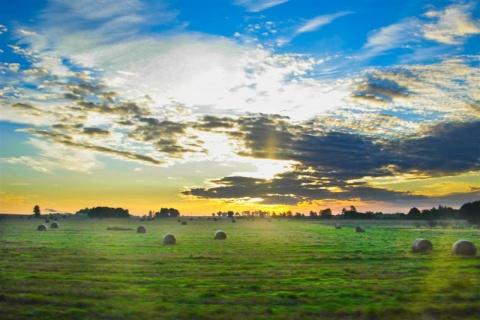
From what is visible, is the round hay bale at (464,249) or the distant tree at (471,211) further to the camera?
the distant tree at (471,211)

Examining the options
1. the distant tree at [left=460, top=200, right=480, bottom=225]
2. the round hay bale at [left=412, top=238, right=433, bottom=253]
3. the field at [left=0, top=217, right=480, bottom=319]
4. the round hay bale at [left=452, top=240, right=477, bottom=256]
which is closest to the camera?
the field at [left=0, top=217, right=480, bottom=319]

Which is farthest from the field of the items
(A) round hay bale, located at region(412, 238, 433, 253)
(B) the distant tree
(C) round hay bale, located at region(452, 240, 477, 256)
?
(B) the distant tree

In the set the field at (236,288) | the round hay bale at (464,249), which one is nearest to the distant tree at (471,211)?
the round hay bale at (464,249)

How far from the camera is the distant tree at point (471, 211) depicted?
13862cm

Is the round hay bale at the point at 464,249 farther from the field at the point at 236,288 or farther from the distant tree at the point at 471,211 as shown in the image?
the distant tree at the point at 471,211

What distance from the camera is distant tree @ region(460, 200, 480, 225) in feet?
455

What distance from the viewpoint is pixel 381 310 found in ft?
55.2

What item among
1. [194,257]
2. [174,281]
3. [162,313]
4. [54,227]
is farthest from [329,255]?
[54,227]

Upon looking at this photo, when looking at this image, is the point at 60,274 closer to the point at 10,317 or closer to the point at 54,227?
the point at 10,317

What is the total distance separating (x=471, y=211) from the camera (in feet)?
462

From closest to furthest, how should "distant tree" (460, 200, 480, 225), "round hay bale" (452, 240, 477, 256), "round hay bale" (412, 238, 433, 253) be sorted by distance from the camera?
1. "round hay bale" (452, 240, 477, 256)
2. "round hay bale" (412, 238, 433, 253)
3. "distant tree" (460, 200, 480, 225)

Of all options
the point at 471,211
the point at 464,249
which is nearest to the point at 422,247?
the point at 464,249

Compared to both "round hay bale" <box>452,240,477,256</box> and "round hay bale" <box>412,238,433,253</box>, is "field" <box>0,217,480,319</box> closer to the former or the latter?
"round hay bale" <box>452,240,477,256</box>

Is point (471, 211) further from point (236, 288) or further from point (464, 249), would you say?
point (236, 288)
